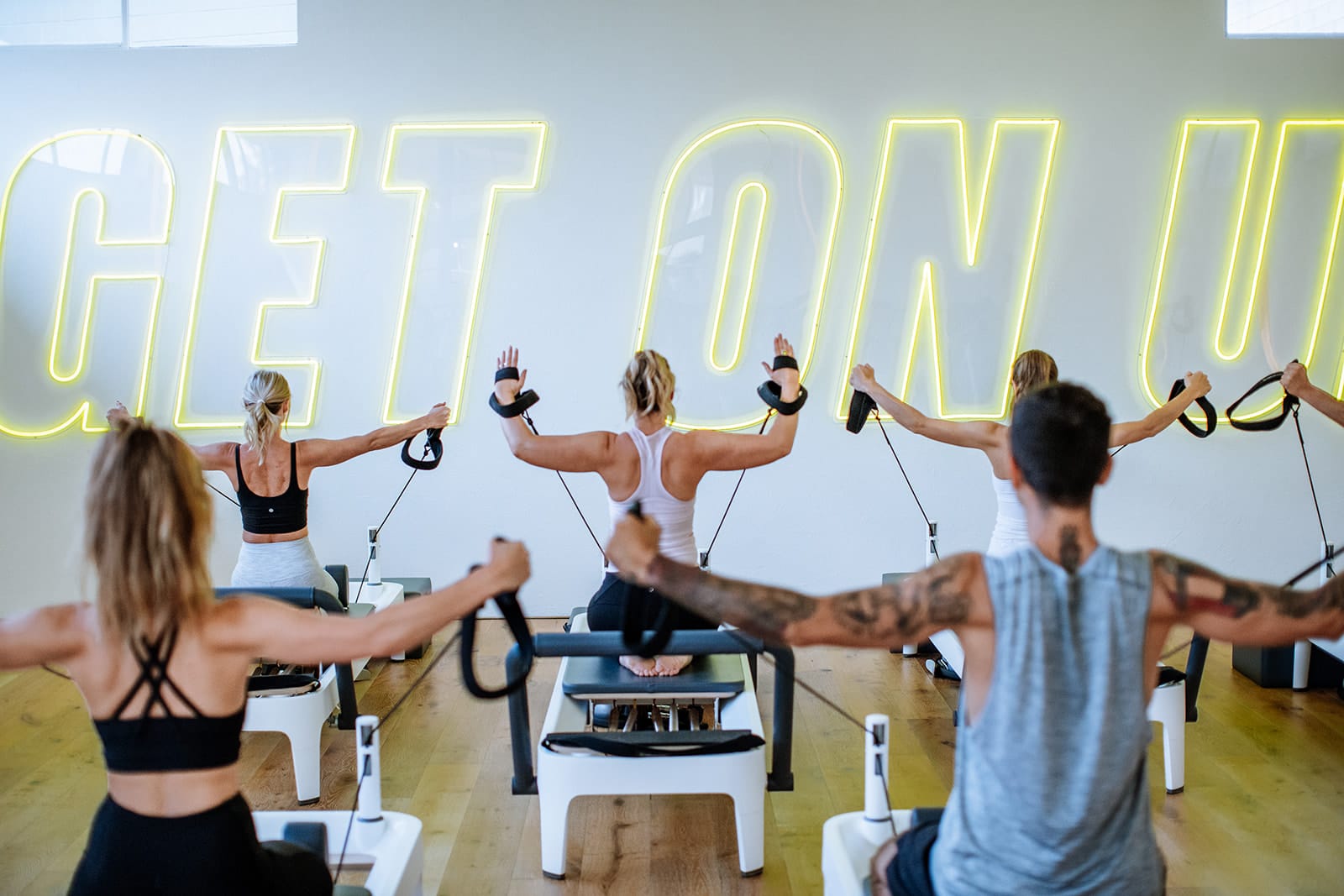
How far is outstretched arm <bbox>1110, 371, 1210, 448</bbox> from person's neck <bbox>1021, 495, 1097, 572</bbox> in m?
1.97

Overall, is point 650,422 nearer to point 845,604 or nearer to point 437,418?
point 437,418

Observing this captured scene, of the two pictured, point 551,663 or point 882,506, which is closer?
point 551,663

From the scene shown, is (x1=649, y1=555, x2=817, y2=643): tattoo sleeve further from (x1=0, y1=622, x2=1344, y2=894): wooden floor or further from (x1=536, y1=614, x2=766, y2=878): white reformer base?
(x1=0, y1=622, x2=1344, y2=894): wooden floor

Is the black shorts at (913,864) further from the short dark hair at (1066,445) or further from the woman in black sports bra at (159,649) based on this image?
the woman in black sports bra at (159,649)

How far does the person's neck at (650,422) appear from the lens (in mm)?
3178

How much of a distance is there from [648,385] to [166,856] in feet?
5.93

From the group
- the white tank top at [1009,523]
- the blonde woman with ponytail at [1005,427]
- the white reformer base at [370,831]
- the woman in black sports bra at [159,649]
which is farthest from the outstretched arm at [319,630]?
the white tank top at [1009,523]

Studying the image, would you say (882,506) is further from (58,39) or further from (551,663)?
(58,39)

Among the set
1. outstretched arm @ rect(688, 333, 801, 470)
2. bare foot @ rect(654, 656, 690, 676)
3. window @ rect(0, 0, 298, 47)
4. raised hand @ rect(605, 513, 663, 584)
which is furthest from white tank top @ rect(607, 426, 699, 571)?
window @ rect(0, 0, 298, 47)

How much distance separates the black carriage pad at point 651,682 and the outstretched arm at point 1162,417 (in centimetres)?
134

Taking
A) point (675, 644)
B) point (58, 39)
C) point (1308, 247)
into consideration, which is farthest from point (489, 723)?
point (1308, 247)

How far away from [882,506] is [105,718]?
3.81 metres

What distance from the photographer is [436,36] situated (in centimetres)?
480

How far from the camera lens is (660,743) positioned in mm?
2682
